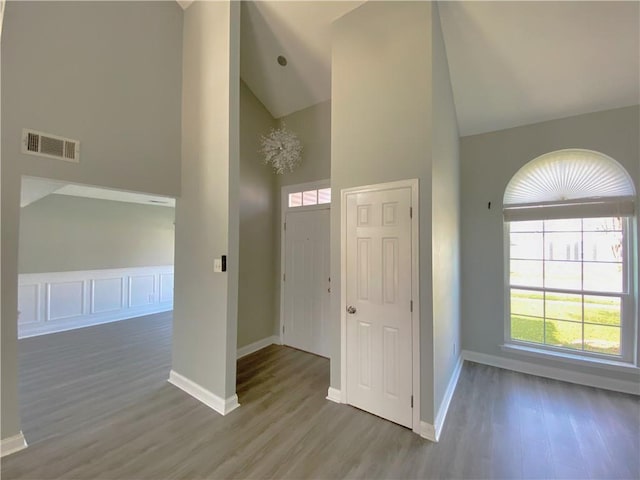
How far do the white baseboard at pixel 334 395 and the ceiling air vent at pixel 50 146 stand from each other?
123 inches

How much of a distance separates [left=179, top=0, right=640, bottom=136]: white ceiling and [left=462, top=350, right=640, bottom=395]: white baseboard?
117 inches

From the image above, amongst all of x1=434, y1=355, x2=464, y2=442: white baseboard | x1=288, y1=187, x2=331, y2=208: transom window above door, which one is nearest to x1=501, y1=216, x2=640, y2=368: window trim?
x1=434, y1=355, x2=464, y2=442: white baseboard

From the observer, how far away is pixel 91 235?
508 cm

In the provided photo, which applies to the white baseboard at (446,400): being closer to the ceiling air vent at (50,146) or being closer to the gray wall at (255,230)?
the gray wall at (255,230)

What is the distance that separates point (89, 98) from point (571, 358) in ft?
18.5

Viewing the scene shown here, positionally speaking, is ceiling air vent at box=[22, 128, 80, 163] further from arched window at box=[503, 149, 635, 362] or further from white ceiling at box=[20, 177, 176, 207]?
arched window at box=[503, 149, 635, 362]

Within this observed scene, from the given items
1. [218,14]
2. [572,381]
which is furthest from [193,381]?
[572,381]

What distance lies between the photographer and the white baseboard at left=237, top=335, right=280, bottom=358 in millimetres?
3731

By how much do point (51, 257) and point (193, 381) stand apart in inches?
157

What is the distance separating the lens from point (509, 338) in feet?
11.3

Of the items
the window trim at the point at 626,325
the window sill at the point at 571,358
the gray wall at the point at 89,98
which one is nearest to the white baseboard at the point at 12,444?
the gray wall at the point at 89,98

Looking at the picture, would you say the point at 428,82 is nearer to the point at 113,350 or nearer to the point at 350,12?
the point at 350,12

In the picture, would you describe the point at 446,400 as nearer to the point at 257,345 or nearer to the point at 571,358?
the point at 571,358

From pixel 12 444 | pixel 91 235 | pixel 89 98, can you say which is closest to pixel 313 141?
pixel 89 98
